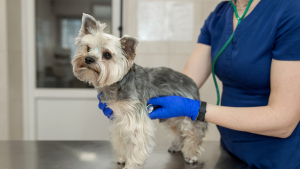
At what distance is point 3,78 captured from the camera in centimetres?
254

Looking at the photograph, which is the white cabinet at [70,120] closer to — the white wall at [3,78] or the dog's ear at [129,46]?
the white wall at [3,78]

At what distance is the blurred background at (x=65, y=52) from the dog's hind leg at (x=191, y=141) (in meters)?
1.44

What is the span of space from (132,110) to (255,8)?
2.68 feet

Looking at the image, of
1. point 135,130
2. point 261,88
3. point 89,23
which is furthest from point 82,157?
point 261,88

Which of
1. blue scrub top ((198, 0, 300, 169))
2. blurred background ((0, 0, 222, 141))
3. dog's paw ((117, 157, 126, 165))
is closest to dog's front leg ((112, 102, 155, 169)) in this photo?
dog's paw ((117, 157, 126, 165))

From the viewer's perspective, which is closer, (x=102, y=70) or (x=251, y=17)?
(x=102, y=70)

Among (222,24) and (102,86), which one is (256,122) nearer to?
(222,24)

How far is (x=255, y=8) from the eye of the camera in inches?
48.8

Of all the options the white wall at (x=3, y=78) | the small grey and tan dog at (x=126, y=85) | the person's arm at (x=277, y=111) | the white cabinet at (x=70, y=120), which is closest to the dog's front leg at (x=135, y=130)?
the small grey and tan dog at (x=126, y=85)

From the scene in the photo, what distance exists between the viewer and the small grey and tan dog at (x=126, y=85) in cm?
108

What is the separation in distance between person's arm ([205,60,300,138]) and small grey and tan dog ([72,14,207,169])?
24 centimetres

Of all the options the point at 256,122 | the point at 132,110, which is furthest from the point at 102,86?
the point at 256,122

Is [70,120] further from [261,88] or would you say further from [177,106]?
[261,88]

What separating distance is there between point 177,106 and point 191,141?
0.95 feet
